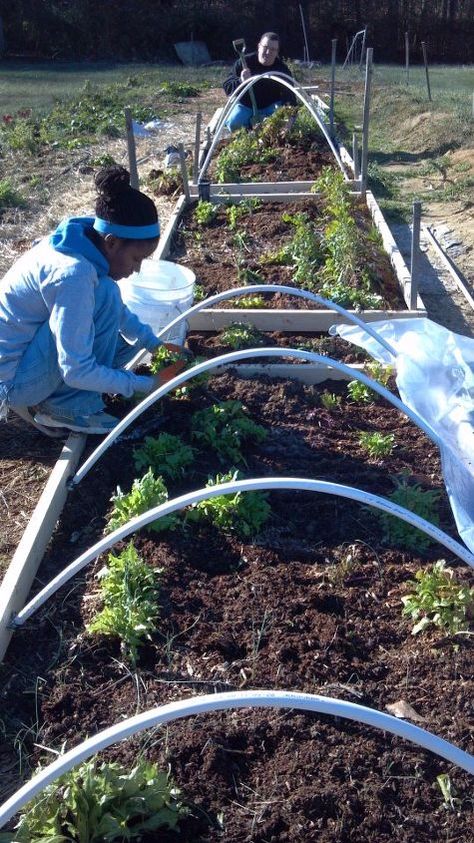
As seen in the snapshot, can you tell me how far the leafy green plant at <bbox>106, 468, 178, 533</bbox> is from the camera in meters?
3.34

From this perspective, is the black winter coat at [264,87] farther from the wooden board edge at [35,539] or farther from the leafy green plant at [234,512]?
the leafy green plant at [234,512]

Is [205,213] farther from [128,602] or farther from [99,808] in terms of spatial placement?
[99,808]

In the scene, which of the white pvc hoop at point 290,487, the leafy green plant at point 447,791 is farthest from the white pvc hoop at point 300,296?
the leafy green plant at point 447,791

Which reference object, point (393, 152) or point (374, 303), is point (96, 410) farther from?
point (393, 152)

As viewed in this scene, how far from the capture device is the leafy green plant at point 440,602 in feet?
9.42

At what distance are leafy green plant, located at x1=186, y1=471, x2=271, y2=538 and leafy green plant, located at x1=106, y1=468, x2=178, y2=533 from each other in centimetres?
12

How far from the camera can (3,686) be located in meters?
2.85

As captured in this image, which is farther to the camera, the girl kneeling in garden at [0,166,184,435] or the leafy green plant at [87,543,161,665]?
the girl kneeling in garden at [0,166,184,435]

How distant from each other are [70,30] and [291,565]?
2459cm

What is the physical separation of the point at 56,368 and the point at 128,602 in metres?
1.43

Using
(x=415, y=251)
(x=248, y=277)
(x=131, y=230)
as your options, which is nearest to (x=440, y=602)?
(x=131, y=230)

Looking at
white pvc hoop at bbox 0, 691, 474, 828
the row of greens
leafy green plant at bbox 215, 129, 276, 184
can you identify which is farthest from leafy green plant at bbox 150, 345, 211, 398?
leafy green plant at bbox 215, 129, 276, 184

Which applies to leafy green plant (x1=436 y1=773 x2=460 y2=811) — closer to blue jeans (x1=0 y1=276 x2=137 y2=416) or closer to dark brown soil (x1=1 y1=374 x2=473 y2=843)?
dark brown soil (x1=1 y1=374 x2=473 y2=843)

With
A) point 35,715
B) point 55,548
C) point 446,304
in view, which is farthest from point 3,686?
point 446,304
